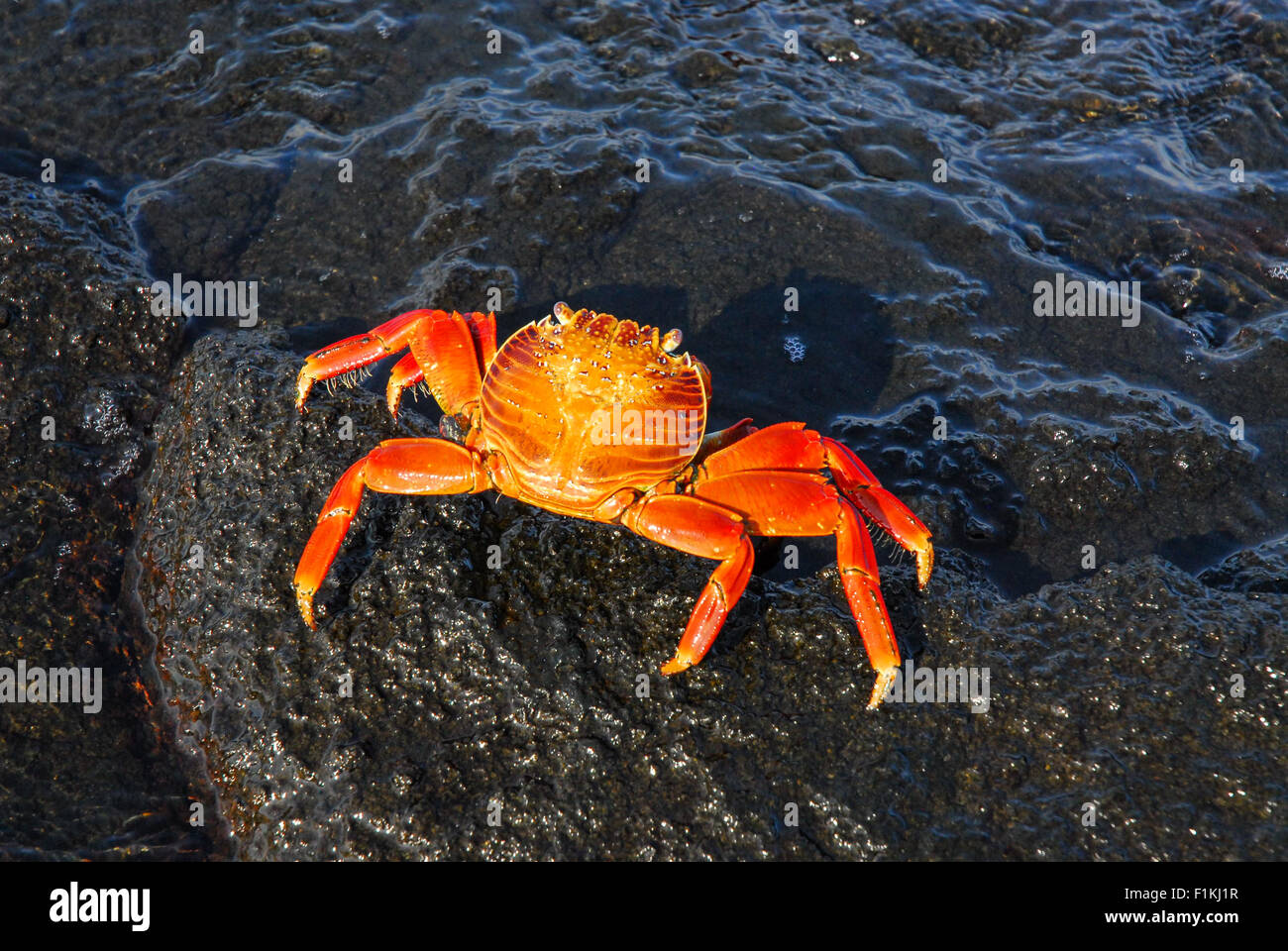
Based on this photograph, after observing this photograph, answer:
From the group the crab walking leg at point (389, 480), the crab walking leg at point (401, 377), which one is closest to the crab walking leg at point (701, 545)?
the crab walking leg at point (389, 480)

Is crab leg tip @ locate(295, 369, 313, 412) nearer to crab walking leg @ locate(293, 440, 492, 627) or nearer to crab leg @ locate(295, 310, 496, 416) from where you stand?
crab leg @ locate(295, 310, 496, 416)

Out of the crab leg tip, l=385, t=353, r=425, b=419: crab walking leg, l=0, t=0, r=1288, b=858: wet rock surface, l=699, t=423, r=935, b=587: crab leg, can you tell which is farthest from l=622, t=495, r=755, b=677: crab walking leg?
the crab leg tip

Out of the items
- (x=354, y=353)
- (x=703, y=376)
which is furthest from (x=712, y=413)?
(x=354, y=353)

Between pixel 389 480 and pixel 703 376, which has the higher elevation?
pixel 703 376

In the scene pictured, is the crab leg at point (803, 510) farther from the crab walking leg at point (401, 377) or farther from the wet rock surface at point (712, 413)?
the crab walking leg at point (401, 377)

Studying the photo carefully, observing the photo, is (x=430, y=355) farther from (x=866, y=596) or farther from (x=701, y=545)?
(x=866, y=596)

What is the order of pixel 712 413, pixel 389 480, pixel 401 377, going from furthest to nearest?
1. pixel 712 413
2. pixel 401 377
3. pixel 389 480
